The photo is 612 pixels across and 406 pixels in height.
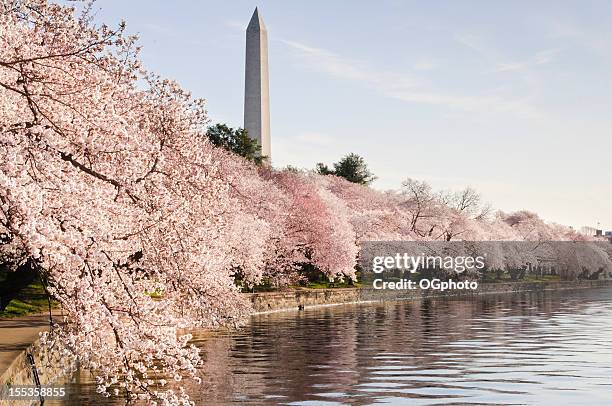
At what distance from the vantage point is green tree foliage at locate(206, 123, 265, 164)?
71625 millimetres

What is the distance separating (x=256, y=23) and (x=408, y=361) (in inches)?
1887

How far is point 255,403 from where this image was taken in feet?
61.6

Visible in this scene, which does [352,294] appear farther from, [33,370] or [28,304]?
[33,370]

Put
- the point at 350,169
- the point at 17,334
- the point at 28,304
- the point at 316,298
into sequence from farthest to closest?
1. the point at 350,169
2. the point at 316,298
3. the point at 28,304
4. the point at 17,334

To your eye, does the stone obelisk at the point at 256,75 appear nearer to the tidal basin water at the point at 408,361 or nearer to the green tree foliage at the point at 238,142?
the green tree foliage at the point at 238,142

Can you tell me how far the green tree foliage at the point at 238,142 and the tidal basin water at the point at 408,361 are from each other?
27.2m

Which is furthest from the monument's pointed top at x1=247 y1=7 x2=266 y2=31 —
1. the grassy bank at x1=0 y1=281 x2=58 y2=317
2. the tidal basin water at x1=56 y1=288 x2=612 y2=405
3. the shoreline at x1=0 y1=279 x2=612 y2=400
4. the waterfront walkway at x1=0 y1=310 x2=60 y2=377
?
the waterfront walkway at x1=0 y1=310 x2=60 y2=377

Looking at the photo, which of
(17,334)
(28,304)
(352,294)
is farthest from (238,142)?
(17,334)

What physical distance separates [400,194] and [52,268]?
258 feet

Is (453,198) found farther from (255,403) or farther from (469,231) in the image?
(255,403)

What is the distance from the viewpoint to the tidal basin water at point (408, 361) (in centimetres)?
1997

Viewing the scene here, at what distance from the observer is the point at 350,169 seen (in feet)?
312

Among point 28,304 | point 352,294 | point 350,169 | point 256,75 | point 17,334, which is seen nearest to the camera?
point 17,334

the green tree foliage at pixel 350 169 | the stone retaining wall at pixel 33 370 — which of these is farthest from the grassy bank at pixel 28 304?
the green tree foliage at pixel 350 169
